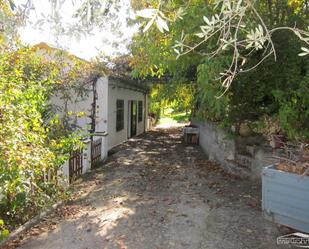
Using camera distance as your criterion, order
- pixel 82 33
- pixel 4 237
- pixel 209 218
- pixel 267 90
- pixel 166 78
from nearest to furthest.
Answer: pixel 82 33 → pixel 4 237 → pixel 209 218 → pixel 267 90 → pixel 166 78

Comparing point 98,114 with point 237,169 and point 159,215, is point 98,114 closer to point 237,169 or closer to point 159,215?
point 237,169

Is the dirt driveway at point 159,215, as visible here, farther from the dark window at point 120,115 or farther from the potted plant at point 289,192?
the dark window at point 120,115

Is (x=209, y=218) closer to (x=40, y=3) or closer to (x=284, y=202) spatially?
(x=284, y=202)

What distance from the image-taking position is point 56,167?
596 centimetres

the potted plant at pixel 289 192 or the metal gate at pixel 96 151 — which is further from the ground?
the potted plant at pixel 289 192

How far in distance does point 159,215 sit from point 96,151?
16.0ft

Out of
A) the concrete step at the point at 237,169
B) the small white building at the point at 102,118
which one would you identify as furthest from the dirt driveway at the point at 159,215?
the small white building at the point at 102,118

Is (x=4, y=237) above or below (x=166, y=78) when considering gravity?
below

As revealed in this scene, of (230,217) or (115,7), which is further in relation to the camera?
(230,217)

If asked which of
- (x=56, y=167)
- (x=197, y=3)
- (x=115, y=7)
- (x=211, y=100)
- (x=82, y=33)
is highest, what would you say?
(x=197, y=3)

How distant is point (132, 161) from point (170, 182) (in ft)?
9.38

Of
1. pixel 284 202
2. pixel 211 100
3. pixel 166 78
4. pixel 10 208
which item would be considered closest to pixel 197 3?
pixel 211 100

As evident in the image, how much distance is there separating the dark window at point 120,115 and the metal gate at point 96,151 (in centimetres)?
349

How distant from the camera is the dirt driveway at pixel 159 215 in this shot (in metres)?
4.36
